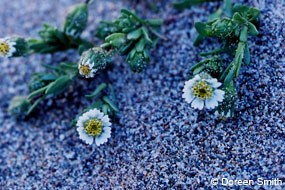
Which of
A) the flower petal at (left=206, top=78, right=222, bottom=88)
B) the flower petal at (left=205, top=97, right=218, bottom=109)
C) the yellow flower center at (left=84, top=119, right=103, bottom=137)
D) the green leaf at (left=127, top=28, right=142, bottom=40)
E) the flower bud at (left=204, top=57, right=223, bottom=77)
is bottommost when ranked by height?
the yellow flower center at (left=84, top=119, right=103, bottom=137)

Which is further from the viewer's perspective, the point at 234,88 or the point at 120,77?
the point at 120,77

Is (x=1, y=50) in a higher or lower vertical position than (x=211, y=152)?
higher

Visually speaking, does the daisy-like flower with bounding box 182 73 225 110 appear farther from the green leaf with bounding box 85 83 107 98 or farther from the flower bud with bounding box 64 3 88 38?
the flower bud with bounding box 64 3 88 38

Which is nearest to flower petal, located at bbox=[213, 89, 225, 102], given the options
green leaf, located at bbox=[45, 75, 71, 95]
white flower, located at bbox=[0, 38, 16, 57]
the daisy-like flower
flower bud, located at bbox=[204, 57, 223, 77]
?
the daisy-like flower

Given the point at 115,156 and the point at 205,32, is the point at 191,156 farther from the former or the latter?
the point at 205,32

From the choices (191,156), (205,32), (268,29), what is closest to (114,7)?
(205,32)

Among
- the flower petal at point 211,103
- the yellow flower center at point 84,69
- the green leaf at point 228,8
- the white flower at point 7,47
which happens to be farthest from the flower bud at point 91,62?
the green leaf at point 228,8

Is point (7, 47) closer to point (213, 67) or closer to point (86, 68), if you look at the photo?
point (86, 68)
